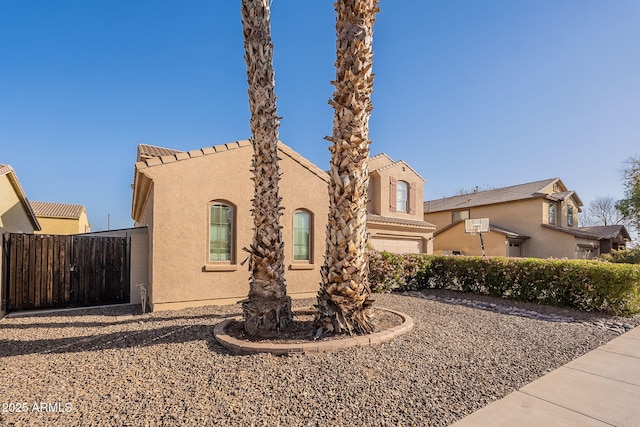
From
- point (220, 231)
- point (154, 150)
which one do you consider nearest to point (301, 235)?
point (220, 231)

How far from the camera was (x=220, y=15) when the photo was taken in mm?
9391

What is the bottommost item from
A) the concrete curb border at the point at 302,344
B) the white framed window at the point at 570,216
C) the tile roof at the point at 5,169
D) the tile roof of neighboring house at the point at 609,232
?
the concrete curb border at the point at 302,344

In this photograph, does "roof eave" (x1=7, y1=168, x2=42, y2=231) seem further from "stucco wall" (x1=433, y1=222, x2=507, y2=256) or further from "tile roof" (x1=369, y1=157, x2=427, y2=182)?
"stucco wall" (x1=433, y1=222, x2=507, y2=256)

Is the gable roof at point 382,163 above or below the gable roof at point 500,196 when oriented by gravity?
above

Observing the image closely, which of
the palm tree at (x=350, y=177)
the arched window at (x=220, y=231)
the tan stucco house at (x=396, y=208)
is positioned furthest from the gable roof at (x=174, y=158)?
the tan stucco house at (x=396, y=208)

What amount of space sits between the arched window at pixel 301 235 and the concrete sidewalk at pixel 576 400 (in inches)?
297

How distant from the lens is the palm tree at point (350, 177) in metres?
5.64

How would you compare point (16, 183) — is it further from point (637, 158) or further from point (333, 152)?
point (637, 158)

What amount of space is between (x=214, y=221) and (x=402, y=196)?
15.0 meters

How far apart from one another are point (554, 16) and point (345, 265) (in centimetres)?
1034

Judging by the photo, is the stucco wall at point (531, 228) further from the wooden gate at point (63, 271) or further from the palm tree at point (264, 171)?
the wooden gate at point (63, 271)

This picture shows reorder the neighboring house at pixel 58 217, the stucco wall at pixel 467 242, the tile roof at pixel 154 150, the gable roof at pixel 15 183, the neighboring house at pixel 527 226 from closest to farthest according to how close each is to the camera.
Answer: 1. the gable roof at pixel 15 183
2. the tile roof at pixel 154 150
3. the neighboring house at pixel 527 226
4. the stucco wall at pixel 467 242
5. the neighboring house at pixel 58 217

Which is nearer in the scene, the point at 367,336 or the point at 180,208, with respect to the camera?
the point at 367,336

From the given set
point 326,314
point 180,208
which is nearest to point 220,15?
point 180,208
